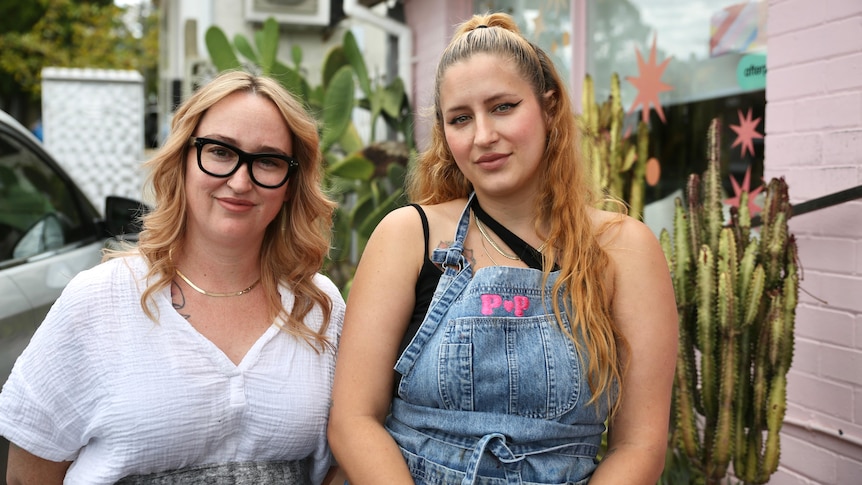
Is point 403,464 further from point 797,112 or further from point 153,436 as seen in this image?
point 797,112

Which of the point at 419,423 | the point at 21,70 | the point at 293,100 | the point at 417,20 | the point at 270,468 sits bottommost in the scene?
the point at 270,468

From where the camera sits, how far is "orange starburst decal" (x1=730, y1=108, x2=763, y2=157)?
3781 mm

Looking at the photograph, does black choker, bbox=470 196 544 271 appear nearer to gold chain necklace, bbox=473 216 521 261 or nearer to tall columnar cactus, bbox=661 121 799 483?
gold chain necklace, bbox=473 216 521 261

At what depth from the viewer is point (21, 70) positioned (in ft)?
68.9

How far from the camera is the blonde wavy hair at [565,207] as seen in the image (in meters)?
1.92

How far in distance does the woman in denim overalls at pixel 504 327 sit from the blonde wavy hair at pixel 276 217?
265mm

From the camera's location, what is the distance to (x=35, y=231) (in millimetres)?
3633

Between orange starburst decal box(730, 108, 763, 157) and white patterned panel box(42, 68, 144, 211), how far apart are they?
733 cm

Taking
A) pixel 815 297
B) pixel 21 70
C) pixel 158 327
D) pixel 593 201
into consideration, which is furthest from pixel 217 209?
pixel 21 70

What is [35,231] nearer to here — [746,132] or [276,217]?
[276,217]

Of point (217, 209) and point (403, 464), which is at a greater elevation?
point (217, 209)

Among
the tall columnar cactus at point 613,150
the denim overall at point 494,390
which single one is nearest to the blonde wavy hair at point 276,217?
the denim overall at point 494,390

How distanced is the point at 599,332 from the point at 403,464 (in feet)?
1.80

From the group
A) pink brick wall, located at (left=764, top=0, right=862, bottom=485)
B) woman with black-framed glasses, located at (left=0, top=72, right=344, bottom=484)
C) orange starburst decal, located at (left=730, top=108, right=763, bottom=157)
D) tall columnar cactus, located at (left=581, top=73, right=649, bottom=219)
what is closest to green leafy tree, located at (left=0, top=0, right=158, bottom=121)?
tall columnar cactus, located at (left=581, top=73, right=649, bottom=219)
